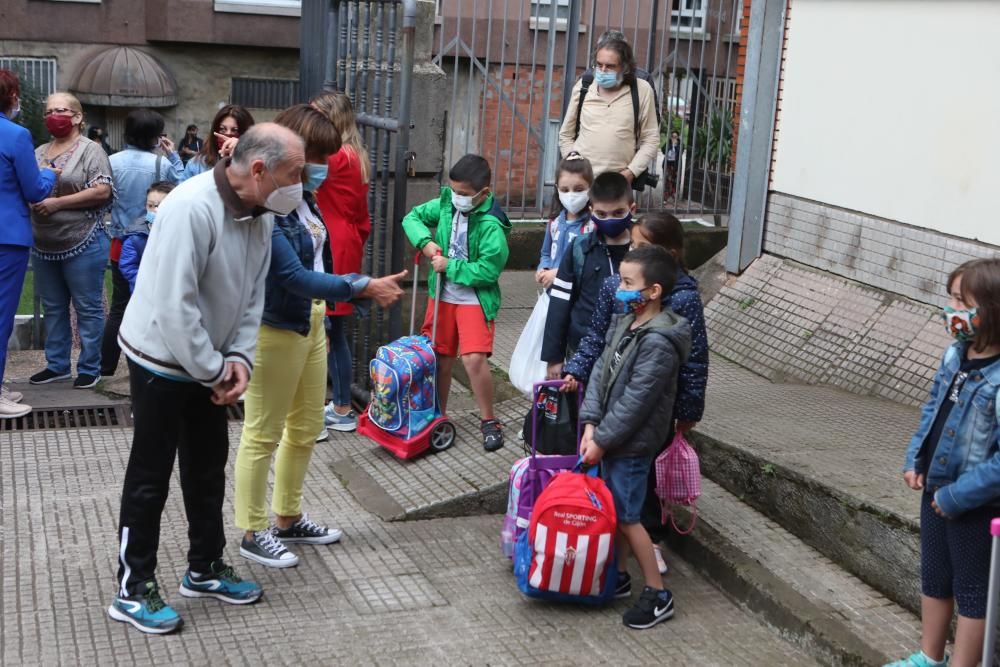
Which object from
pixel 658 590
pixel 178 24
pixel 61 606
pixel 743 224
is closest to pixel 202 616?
pixel 61 606

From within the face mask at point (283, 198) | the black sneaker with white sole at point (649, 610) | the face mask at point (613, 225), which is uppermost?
the face mask at point (283, 198)

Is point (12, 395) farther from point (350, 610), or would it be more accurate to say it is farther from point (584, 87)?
point (584, 87)

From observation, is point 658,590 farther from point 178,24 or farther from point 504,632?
point 178,24

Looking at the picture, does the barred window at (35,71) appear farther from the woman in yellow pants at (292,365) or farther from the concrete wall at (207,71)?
the woman in yellow pants at (292,365)

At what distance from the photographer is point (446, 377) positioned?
6.41 metres

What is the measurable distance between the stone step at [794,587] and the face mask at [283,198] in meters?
2.27

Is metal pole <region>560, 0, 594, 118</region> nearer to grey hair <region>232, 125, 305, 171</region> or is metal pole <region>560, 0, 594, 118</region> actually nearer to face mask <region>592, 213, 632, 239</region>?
face mask <region>592, 213, 632, 239</region>

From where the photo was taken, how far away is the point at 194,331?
4094mm

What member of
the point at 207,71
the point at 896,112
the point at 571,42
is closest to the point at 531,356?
the point at 896,112

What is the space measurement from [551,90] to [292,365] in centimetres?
530

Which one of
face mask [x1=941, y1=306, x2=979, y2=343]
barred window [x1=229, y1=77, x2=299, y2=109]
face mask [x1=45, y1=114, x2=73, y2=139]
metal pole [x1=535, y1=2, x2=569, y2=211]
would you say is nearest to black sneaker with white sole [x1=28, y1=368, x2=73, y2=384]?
face mask [x1=45, y1=114, x2=73, y2=139]

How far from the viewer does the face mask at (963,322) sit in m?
3.76

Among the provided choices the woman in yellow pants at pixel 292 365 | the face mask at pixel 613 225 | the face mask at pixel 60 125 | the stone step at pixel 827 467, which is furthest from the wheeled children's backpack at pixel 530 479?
the face mask at pixel 60 125

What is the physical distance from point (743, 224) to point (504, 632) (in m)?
4.49
